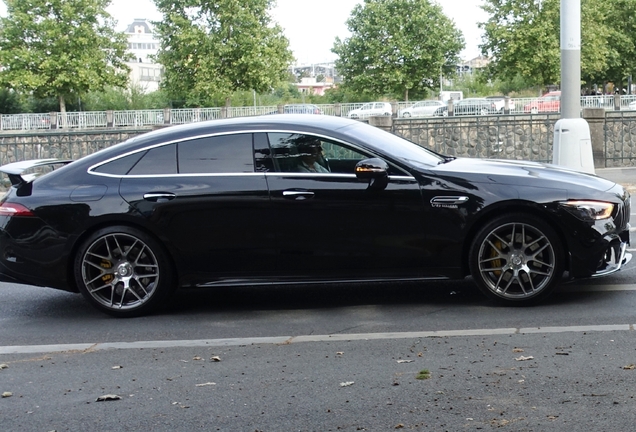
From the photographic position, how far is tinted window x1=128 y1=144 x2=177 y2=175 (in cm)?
686

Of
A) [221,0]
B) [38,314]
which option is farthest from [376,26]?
[38,314]

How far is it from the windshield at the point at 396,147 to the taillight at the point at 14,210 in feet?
8.36

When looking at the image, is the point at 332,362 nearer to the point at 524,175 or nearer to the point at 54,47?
the point at 524,175

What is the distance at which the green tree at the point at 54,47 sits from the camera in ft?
192

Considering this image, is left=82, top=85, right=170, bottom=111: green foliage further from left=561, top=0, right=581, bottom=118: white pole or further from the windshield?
the windshield

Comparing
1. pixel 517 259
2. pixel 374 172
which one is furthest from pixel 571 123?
pixel 374 172

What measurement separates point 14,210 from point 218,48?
54.5 meters

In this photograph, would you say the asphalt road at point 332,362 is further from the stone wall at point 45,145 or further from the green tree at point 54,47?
the green tree at point 54,47

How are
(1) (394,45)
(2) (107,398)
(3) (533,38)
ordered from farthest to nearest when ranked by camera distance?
1. (1) (394,45)
2. (3) (533,38)
3. (2) (107,398)

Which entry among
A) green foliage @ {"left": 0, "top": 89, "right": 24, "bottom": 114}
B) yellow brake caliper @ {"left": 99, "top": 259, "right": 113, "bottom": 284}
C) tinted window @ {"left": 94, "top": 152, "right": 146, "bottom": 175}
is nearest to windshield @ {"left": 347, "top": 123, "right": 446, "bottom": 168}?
tinted window @ {"left": 94, "top": 152, "right": 146, "bottom": 175}

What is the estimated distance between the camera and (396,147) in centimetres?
701

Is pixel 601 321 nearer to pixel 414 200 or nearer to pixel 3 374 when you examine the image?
pixel 414 200

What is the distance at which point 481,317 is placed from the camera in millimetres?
6266

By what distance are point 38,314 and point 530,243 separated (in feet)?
12.6
